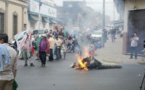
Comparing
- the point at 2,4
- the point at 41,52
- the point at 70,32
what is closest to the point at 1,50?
the point at 41,52

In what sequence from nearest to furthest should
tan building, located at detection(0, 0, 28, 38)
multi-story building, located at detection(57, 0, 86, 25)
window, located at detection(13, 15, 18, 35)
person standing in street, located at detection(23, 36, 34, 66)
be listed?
person standing in street, located at detection(23, 36, 34, 66) < multi-story building, located at detection(57, 0, 86, 25) < tan building, located at detection(0, 0, 28, 38) < window, located at detection(13, 15, 18, 35)

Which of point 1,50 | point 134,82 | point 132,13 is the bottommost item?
point 134,82

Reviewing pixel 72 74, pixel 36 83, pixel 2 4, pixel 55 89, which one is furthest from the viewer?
pixel 2 4

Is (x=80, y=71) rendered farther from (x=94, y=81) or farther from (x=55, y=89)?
(x=55, y=89)

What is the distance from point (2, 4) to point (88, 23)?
13.0 meters

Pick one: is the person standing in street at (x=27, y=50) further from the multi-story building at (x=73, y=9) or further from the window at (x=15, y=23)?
the window at (x=15, y=23)

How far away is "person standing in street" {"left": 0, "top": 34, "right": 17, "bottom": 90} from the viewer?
5.87 metres

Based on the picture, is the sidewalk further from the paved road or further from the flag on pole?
the flag on pole

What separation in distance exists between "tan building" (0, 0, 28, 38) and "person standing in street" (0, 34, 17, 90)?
25653 mm

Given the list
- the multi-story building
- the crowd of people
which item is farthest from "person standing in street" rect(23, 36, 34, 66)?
the multi-story building

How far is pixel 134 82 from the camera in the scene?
433 inches

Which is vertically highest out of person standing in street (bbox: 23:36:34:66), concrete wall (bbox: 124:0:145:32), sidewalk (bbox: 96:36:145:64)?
concrete wall (bbox: 124:0:145:32)

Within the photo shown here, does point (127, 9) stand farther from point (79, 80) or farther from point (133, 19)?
point (79, 80)

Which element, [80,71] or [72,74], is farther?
[80,71]
